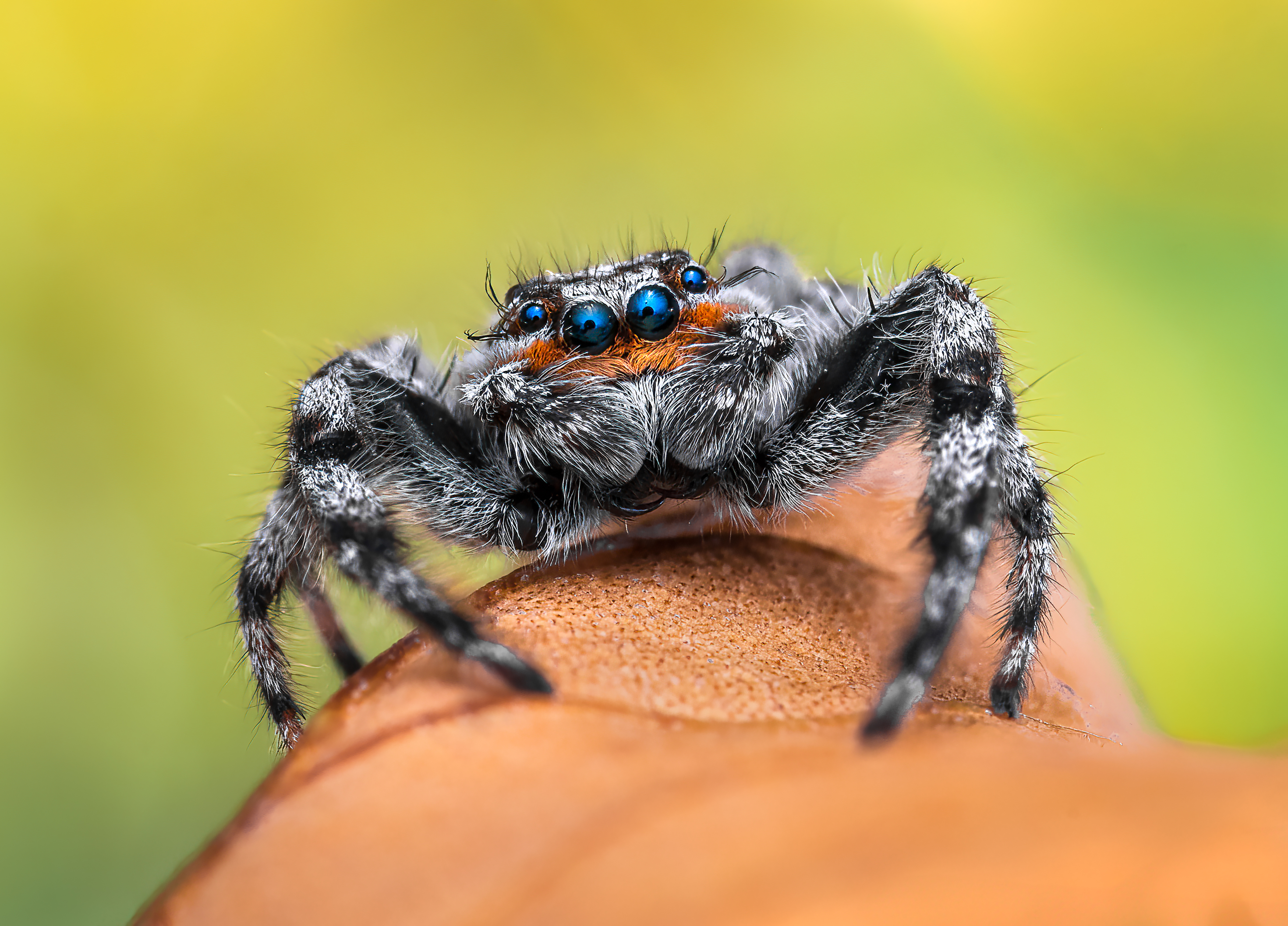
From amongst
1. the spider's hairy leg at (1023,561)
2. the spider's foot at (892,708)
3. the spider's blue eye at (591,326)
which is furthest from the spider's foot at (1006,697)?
the spider's blue eye at (591,326)

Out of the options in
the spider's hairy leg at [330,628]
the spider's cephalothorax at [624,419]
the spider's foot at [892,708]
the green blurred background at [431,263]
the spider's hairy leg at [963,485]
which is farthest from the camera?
the green blurred background at [431,263]

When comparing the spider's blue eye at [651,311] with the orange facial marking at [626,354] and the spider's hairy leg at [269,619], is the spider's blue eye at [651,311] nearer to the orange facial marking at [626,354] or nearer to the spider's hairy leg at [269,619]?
the orange facial marking at [626,354]

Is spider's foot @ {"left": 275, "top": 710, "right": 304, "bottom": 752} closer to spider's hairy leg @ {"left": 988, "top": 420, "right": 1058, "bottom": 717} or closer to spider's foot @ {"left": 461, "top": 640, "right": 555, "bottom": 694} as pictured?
spider's foot @ {"left": 461, "top": 640, "right": 555, "bottom": 694}

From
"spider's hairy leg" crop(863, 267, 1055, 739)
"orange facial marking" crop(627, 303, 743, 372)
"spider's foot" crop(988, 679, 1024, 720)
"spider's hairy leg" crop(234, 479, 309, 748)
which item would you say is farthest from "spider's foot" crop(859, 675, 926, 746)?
"spider's hairy leg" crop(234, 479, 309, 748)

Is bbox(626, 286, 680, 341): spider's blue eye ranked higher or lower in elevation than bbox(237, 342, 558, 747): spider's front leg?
higher

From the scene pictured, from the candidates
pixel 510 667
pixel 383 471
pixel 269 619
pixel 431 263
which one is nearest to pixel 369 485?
pixel 383 471
